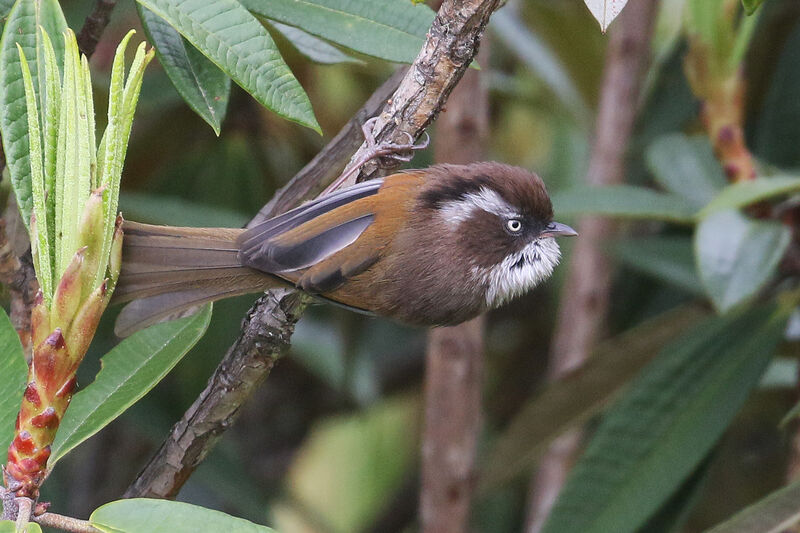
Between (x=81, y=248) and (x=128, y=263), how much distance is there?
55 centimetres

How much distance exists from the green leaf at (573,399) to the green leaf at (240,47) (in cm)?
139

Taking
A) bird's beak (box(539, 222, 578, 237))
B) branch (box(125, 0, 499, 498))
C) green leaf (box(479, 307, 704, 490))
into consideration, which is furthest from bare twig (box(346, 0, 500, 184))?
green leaf (box(479, 307, 704, 490))

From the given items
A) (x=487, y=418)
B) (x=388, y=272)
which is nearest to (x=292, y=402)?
(x=487, y=418)

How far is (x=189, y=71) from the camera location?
1370mm

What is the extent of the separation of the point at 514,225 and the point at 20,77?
1.07 meters

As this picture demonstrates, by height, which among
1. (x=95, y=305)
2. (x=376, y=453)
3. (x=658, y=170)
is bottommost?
(x=376, y=453)

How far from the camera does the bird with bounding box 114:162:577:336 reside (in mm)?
1631

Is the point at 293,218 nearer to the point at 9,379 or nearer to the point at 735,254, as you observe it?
the point at 9,379

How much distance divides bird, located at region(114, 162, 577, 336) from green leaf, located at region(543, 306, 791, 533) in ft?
1.44

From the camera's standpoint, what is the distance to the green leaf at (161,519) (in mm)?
1035

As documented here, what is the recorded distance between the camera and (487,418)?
11.1 ft

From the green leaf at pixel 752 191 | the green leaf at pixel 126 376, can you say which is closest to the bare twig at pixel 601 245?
the green leaf at pixel 752 191

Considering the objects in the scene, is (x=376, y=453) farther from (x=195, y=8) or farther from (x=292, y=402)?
(x=195, y=8)

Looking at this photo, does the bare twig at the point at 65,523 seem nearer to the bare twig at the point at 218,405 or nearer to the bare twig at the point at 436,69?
the bare twig at the point at 218,405
